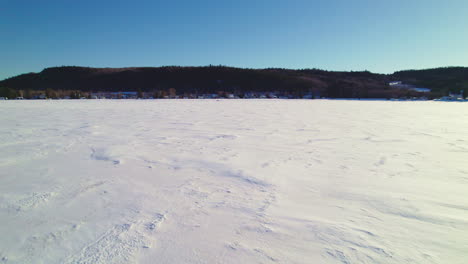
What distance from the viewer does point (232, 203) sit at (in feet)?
5.36

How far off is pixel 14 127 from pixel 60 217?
4097 mm

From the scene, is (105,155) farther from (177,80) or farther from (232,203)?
(177,80)

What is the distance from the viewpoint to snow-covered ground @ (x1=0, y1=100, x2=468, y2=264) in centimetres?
115

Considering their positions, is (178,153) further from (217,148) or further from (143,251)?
(143,251)

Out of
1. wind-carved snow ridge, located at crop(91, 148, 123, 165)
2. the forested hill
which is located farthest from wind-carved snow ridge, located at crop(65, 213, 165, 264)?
the forested hill

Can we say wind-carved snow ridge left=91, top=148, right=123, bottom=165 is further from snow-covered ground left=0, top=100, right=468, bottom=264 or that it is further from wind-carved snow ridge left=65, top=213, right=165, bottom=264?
wind-carved snow ridge left=65, top=213, right=165, bottom=264

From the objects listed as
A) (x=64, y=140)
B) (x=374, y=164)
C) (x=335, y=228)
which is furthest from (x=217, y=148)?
(x=64, y=140)

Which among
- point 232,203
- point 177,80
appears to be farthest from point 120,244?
point 177,80

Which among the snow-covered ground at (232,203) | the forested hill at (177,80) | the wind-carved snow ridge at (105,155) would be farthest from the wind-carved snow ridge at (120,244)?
the forested hill at (177,80)

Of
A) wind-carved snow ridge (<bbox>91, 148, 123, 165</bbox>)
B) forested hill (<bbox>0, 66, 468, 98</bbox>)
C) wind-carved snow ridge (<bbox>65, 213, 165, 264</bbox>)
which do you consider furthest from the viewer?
forested hill (<bbox>0, 66, 468, 98</bbox>)

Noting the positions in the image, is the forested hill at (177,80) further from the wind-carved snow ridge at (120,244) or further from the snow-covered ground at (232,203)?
the wind-carved snow ridge at (120,244)

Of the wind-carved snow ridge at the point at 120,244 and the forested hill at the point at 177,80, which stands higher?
the forested hill at the point at 177,80

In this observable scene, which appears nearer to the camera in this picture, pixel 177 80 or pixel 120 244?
pixel 120 244

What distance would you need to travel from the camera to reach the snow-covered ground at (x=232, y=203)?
1153 millimetres
